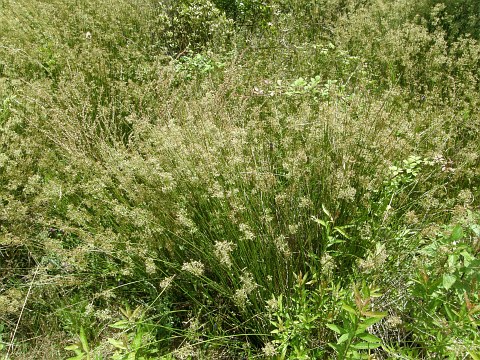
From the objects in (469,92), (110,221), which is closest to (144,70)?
(110,221)

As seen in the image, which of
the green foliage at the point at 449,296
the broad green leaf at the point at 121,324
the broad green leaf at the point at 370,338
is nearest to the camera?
the broad green leaf at the point at 370,338

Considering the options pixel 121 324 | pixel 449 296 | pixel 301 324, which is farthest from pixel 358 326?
pixel 121 324

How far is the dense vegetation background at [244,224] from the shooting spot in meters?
1.67

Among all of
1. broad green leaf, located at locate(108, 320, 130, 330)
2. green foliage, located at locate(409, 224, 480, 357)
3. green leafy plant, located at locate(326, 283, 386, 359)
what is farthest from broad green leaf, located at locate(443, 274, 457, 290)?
broad green leaf, located at locate(108, 320, 130, 330)

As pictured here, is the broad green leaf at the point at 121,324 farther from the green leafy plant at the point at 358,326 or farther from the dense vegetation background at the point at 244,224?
the green leafy plant at the point at 358,326

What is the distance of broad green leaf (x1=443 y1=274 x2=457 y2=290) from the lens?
1516 millimetres

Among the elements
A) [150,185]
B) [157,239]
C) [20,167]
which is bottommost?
[157,239]

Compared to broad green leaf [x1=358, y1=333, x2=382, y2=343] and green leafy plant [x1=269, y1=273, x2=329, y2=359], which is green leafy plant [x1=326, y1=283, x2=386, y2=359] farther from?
green leafy plant [x1=269, y1=273, x2=329, y2=359]

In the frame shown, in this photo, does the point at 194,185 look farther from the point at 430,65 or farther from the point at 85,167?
the point at 430,65

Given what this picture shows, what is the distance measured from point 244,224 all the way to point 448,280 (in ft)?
2.74

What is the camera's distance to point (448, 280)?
5.04 feet

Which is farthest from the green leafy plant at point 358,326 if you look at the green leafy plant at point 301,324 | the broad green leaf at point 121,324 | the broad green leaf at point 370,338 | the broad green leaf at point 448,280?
the broad green leaf at point 121,324

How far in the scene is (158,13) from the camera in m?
4.48

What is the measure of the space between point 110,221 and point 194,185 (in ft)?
1.97
